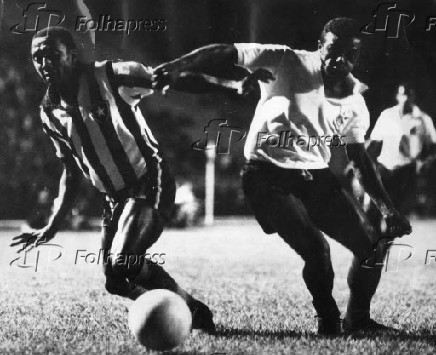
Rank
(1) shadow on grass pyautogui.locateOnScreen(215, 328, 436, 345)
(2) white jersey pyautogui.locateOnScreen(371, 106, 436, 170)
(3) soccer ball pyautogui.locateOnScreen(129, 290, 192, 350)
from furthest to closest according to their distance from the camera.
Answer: (2) white jersey pyautogui.locateOnScreen(371, 106, 436, 170)
(1) shadow on grass pyautogui.locateOnScreen(215, 328, 436, 345)
(3) soccer ball pyautogui.locateOnScreen(129, 290, 192, 350)

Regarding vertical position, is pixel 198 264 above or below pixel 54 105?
below

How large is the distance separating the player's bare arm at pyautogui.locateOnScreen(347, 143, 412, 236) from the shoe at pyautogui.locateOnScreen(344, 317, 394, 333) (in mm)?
540

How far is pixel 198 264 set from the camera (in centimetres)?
307

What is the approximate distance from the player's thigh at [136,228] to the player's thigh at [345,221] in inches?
36.4

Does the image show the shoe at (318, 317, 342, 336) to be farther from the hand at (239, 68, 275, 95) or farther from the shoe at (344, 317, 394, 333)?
the hand at (239, 68, 275, 95)

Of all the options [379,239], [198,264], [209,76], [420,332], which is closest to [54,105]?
[209,76]

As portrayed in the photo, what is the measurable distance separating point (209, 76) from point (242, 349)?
1.55 meters

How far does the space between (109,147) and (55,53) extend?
63cm

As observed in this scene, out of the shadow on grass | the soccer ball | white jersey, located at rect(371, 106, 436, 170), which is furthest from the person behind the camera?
white jersey, located at rect(371, 106, 436, 170)

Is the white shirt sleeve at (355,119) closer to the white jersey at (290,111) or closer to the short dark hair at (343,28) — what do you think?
the white jersey at (290,111)

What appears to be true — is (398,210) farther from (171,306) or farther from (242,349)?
(171,306)

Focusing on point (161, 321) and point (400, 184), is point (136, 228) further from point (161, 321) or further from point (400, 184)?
point (400, 184)

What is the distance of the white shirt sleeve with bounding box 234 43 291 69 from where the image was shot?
302 cm

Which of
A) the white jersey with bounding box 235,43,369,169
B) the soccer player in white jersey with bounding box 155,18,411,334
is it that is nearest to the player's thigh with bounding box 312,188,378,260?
the soccer player in white jersey with bounding box 155,18,411,334
